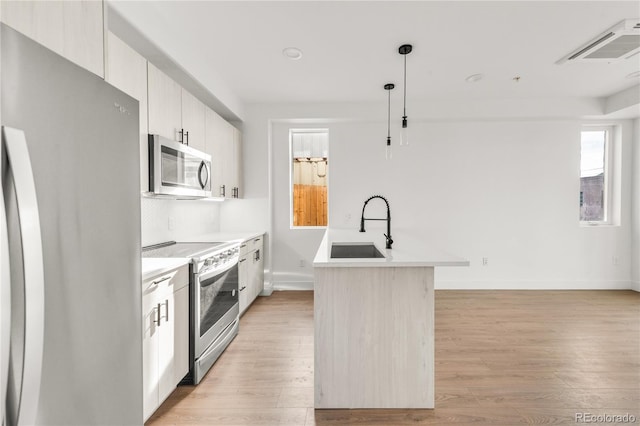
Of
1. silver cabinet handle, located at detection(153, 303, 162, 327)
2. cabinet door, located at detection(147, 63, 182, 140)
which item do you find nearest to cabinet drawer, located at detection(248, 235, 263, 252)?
cabinet door, located at detection(147, 63, 182, 140)

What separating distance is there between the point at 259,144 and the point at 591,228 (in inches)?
195

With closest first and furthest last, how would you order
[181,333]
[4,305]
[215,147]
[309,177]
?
[4,305], [181,333], [215,147], [309,177]

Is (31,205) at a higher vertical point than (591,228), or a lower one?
higher

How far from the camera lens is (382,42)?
2766 millimetres

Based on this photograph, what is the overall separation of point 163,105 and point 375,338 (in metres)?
2.20

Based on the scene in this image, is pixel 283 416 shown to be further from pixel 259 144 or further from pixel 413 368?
pixel 259 144

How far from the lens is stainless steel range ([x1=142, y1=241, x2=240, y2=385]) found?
7.29 ft

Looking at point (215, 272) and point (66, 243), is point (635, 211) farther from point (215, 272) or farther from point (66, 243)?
point (66, 243)

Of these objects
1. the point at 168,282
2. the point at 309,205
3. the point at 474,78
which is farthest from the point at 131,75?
the point at 474,78

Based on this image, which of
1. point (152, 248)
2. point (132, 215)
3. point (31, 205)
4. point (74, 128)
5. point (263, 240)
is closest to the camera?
point (31, 205)

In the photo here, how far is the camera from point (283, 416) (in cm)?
192

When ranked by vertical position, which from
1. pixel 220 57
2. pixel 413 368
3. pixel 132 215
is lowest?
pixel 413 368

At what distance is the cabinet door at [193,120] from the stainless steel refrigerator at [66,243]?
1.72 meters

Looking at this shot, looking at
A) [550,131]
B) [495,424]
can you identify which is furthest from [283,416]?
[550,131]
